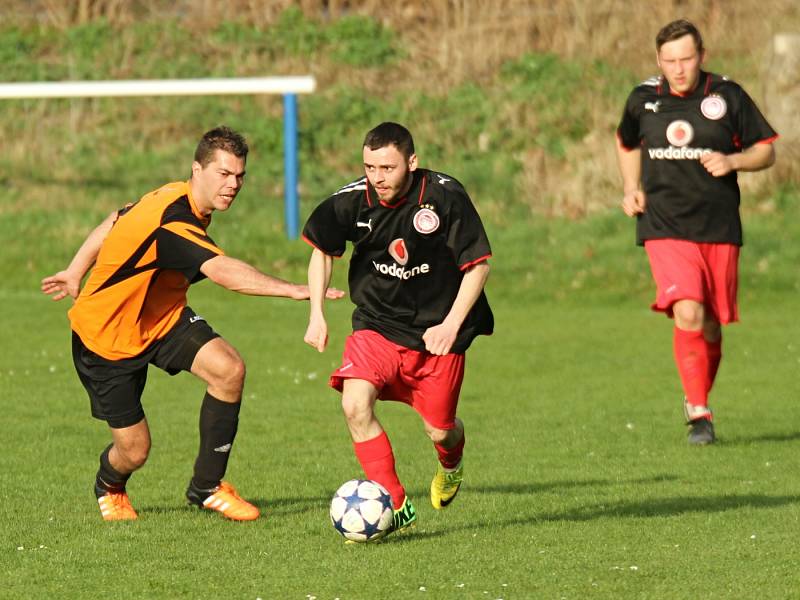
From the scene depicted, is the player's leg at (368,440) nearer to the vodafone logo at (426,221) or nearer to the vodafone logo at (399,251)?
the vodafone logo at (399,251)

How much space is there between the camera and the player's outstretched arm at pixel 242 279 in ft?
23.3

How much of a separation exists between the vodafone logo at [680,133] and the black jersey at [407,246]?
10.1 ft

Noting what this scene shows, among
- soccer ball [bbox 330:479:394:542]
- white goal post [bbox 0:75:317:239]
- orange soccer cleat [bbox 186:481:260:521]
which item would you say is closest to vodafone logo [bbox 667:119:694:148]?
orange soccer cleat [bbox 186:481:260:521]

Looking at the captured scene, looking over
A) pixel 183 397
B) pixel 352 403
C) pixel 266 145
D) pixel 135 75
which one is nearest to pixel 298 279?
pixel 266 145

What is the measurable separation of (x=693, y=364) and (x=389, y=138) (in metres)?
3.84

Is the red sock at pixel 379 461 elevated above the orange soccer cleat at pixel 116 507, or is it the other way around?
the red sock at pixel 379 461

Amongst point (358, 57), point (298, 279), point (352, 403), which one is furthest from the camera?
point (358, 57)

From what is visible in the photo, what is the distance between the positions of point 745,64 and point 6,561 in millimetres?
17209

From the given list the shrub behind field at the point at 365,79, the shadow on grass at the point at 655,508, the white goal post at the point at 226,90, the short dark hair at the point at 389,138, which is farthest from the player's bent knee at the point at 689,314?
the shrub behind field at the point at 365,79

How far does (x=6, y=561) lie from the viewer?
→ 673 cm

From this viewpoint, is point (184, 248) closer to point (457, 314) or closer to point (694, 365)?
point (457, 314)

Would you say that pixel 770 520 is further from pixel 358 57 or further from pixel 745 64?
pixel 358 57

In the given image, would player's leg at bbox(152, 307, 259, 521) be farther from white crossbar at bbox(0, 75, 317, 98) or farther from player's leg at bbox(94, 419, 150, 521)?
white crossbar at bbox(0, 75, 317, 98)

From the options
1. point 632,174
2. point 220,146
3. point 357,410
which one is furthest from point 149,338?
point 632,174
